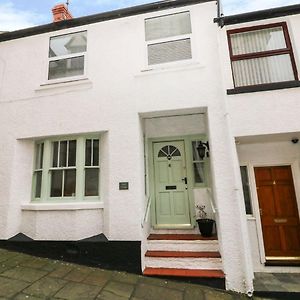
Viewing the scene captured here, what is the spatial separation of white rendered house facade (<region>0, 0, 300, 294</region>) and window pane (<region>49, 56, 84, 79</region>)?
0.03m

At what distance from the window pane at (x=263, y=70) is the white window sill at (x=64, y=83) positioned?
154 inches

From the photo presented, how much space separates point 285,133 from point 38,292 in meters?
5.83

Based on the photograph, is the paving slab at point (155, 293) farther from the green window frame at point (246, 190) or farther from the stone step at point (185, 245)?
the green window frame at point (246, 190)

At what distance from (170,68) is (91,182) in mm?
3538

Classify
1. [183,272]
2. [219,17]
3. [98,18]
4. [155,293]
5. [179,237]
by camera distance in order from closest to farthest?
1. [155,293]
2. [183,272]
3. [219,17]
4. [179,237]
5. [98,18]

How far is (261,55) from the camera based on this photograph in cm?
554

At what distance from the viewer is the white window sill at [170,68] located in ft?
17.7

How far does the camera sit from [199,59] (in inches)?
213

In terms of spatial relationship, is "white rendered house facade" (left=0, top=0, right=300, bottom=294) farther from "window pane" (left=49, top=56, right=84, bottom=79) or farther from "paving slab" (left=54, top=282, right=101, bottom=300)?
"paving slab" (left=54, top=282, right=101, bottom=300)

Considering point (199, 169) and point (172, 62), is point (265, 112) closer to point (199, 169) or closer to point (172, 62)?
point (199, 169)

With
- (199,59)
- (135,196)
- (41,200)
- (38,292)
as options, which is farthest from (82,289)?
(199,59)

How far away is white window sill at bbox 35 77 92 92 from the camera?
5.74 meters

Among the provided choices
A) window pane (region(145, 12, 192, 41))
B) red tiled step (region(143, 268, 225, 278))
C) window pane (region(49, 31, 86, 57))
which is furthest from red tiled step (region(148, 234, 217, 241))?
window pane (region(49, 31, 86, 57))

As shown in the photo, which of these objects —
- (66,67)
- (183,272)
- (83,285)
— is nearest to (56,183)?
(83,285)
